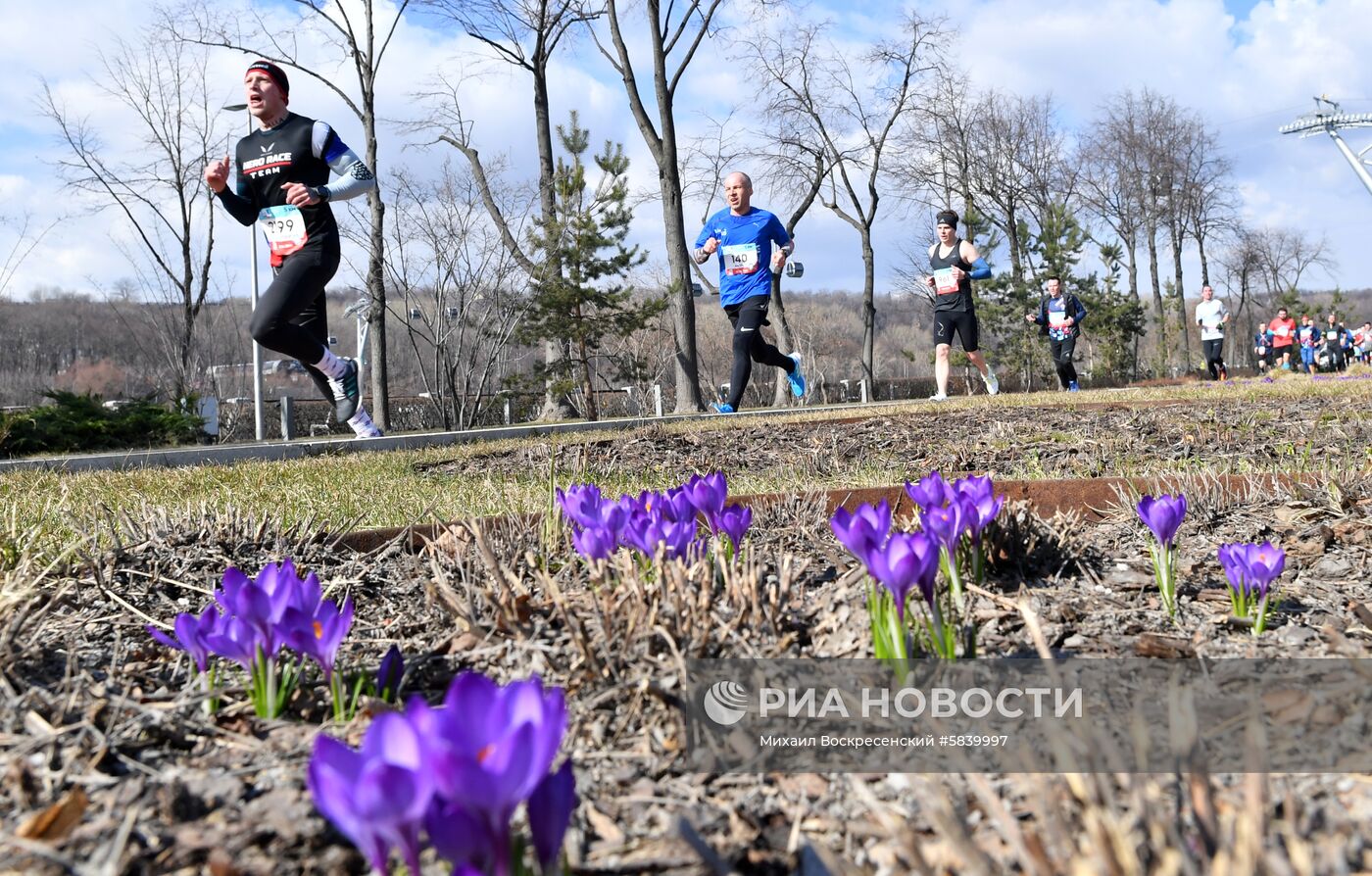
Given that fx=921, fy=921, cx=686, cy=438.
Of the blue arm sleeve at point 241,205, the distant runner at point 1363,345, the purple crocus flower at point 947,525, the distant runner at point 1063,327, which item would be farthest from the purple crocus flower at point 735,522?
the distant runner at point 1363,345

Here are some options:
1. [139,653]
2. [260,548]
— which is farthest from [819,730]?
[260,548]

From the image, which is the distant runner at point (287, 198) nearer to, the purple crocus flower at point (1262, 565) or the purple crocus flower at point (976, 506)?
the purple crocus flower at point (976, 506)

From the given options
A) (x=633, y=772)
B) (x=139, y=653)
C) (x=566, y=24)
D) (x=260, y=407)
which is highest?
(x=566, y=24)

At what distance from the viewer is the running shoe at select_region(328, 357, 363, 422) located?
23.0ft

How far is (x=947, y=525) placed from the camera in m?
1.57

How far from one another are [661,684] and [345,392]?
6.34 meters

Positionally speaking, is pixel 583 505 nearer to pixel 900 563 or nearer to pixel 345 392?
pixel 900 563

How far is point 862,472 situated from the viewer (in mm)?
4348

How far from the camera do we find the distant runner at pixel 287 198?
6.27 m

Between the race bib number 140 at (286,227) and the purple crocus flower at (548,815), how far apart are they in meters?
6.46

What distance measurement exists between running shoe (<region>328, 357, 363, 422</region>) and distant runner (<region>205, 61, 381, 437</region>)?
45 cm

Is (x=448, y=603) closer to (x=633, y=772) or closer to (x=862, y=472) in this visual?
(x=633, y=772)

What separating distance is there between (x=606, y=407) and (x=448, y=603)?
3302 centimetres

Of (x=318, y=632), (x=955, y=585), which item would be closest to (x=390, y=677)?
(x=318, y=632)
